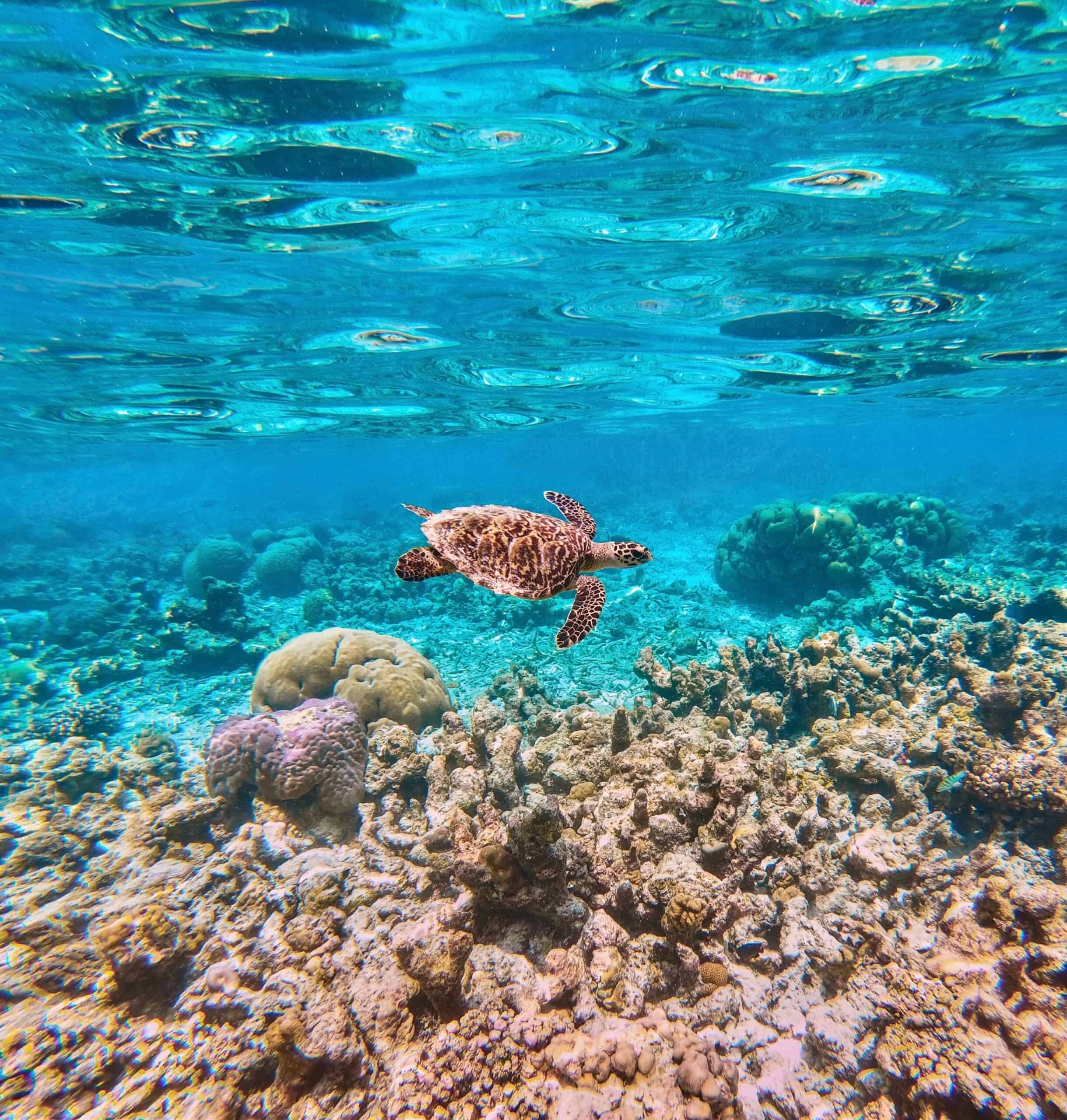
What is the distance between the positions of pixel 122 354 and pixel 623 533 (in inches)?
966

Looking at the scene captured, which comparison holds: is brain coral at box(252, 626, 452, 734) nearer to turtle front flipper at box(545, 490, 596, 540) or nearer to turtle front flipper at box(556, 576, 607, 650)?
turtle front flipper at box(556, 576, 607, 650)

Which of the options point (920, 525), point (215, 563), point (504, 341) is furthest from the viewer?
point (215, 563)

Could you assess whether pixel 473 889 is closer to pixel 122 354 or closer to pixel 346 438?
pixel 122 354

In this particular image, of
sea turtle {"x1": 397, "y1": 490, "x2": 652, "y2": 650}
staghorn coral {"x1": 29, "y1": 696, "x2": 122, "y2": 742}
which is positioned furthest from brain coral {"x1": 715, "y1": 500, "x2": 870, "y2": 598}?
staghorn coral {"x1": 29, "y1": 696, "x2": 122, "y2": 742}

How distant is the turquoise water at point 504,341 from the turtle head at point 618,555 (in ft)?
7.30

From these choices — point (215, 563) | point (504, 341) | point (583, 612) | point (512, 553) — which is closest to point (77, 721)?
point (512, 553)

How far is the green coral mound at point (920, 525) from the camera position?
717 inches

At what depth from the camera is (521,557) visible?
572 centimetres

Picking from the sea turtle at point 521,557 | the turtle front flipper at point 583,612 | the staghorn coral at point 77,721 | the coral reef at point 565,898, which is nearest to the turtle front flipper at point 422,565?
the sea turtle at point 521,557

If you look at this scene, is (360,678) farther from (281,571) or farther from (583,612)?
(281,571)

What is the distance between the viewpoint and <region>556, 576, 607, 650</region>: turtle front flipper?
5051 millimetres

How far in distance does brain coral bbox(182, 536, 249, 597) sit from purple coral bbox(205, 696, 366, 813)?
1979cm

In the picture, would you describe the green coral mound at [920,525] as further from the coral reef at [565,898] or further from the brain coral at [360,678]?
the brain coral at [360,678]

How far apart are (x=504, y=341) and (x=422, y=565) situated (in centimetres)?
1540
